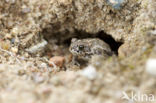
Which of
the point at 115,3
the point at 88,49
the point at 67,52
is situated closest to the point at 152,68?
the point at 115,3

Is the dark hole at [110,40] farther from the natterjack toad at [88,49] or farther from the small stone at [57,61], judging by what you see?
the small stone at [57,61]

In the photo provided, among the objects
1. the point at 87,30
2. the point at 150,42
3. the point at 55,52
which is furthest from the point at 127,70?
the point at 55,52

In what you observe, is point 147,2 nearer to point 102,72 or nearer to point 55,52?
point 102,72

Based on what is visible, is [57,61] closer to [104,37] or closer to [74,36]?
[74,36]

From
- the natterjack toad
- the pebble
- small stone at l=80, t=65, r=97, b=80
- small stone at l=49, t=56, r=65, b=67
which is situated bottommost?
small stone at l=80, t=65, r=97, b=80

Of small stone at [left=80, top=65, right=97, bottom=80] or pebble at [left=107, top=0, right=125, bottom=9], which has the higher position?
pebble at [left=107, top=0, right=125, bottom=9]

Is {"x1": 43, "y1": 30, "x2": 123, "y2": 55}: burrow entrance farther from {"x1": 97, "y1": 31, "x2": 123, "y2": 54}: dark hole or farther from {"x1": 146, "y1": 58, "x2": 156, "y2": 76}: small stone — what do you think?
{"x1": 146, "y1": 58, "x2": 156, "y2": 76}: small stone

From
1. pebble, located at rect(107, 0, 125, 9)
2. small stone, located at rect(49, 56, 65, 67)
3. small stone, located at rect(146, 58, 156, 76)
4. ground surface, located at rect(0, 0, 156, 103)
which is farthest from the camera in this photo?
small stone, located at rect(49, 56, 65, 67)

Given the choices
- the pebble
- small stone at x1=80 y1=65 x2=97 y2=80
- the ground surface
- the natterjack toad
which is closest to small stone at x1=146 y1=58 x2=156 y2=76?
the ground surface
